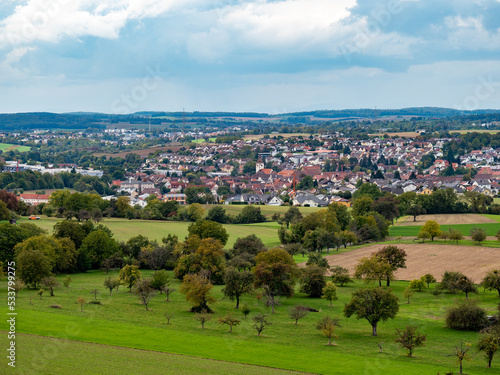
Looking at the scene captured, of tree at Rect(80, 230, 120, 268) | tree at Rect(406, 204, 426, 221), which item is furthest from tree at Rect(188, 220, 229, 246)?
tree at Rect(406, 204, 426, 221)

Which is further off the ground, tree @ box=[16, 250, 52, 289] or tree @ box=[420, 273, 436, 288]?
tree @ box=[16, 250, 52, 289]

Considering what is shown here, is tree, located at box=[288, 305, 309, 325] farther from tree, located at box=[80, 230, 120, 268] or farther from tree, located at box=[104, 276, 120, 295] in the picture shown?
tree, located at box=[80, 230, 120, 268]

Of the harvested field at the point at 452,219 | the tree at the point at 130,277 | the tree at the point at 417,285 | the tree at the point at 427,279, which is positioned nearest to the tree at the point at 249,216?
the harvested field at the point at 452,219

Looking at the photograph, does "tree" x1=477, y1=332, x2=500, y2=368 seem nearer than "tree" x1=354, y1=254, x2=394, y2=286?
Yes

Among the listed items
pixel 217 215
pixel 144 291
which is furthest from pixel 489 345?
pixel 217 215

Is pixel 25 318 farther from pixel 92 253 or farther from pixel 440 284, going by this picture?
pixel 440 284

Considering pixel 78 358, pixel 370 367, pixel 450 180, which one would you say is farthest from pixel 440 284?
pixel 450 180
